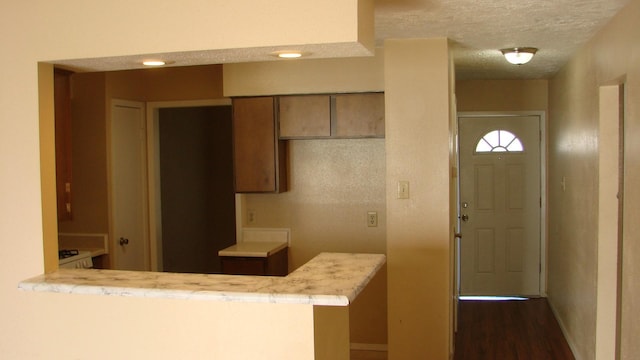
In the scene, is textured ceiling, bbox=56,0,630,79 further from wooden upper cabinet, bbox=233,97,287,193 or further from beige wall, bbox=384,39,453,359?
wooden upper cabinet, bbox=233,97,287,193

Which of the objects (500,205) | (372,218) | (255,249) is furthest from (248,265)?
(500,205)

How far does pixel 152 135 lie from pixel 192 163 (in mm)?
1477

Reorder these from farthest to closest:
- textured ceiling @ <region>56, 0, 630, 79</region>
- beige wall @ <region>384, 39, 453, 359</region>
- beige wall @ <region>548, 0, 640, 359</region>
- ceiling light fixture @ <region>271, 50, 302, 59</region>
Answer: beige wall @ <region>384, 39, 453, 359</region>
beige wall @ <region>548, 0, 640, 359</region>
textured ceiling @ <region>56, 0, 630, 79</region>
ceiling light fixture @ <region>271, 50, 302, 59</region>

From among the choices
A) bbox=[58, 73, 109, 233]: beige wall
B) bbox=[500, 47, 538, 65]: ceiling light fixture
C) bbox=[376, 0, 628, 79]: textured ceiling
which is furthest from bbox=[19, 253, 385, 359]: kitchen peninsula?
bbox=[500, 47, 538, 65]: ceiling light fixture

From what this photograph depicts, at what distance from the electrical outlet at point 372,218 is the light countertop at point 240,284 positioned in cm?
216

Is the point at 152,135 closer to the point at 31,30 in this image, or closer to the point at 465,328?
the point at 31,30

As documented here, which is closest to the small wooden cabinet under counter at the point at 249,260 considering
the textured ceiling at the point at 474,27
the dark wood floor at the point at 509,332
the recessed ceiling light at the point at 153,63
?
the dark wood floor at the point at 509,332

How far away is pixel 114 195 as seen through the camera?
5391 mm

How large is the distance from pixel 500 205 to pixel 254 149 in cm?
311

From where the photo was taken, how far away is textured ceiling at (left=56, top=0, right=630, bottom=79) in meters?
2.97

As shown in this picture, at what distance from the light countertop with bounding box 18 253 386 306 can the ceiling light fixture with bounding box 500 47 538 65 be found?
8.05 ft

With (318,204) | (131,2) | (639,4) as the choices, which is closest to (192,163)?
(318,204)

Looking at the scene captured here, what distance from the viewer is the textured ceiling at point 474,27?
297cm

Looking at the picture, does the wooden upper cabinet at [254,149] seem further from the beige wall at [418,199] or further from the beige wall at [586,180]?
the beige wall at [586,180]
